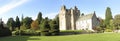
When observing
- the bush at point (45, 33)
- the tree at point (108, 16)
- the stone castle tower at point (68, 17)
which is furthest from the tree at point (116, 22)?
the stone castle tower at point (68, 17)

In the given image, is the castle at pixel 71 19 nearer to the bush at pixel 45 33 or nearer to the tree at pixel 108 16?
the tree at pixel 108 16

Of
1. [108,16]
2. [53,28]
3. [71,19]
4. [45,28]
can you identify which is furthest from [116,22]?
[71,19]

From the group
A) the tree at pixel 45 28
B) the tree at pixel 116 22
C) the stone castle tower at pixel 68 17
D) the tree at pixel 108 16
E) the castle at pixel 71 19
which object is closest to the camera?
the tree at pixel 45 28

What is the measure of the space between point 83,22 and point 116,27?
26366 mm

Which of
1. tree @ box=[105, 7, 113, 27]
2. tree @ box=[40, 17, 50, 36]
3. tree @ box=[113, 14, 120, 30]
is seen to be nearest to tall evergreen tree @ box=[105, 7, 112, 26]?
tree @ box=[105, 7, 113, 27]

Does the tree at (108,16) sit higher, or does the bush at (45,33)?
the tree at (108,16)

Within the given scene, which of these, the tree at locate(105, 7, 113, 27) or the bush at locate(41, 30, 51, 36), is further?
the tree at locate(105, 7, 113, 27)

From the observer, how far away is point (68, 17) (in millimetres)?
100500

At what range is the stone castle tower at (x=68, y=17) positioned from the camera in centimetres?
9919

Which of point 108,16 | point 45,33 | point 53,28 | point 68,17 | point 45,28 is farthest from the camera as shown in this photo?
point 68,17

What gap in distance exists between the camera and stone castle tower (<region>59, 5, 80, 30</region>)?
9919cm

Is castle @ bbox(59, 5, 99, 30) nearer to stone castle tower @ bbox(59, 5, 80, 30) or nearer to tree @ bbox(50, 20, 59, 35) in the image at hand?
stone castle tower @ bbox(59, 5, 80, 30)

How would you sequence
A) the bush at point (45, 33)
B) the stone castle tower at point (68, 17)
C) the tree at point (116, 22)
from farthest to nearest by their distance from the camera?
the stone castle tower at point (68, 17) → the tree at point (116, 22) → the bush at point (45, 33)

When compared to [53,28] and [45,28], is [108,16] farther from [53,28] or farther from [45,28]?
[45,28]
